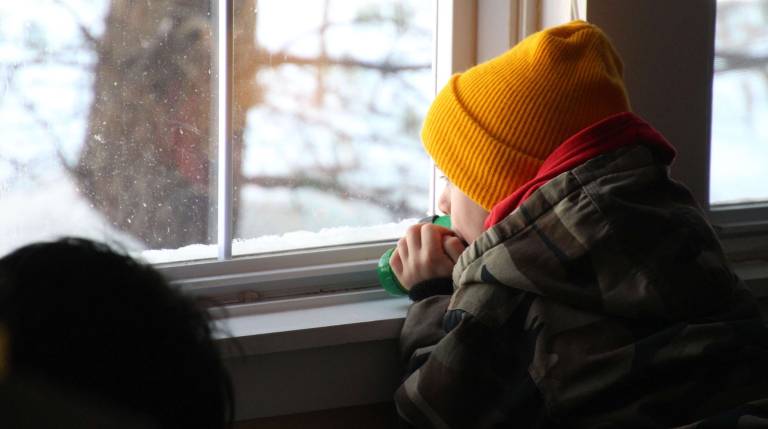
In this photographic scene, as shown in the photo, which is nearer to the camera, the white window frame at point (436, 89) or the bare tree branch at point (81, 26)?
the bare tree branch at point (81, 26)

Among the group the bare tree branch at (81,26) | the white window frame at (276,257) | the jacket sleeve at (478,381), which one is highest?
the bare tree branch at (81,26)

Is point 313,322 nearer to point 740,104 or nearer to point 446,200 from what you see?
point 446,200

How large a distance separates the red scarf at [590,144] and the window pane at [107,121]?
18.3 inches

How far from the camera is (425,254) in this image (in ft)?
4.33

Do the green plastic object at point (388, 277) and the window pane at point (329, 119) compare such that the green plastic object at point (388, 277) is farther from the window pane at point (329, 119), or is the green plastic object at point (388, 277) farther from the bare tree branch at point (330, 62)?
→ the bare tree branch at point (330, 62)

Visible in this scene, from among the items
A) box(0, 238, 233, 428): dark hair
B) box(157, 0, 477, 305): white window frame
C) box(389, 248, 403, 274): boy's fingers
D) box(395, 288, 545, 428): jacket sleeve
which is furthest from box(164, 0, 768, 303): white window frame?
box(0, 238, 233, 428): dark hair

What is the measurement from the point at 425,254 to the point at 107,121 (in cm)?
47

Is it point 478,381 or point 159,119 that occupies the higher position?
point 159,119

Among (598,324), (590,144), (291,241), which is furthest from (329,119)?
(598,324)

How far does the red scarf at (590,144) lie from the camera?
1.16 m

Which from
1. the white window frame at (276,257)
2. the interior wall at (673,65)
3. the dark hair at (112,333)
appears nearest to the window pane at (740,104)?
the interior wall at (673,65)

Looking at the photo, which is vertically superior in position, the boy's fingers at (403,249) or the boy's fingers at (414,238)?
the boy's fingers at (414,238)

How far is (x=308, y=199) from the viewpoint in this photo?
145 centimetres

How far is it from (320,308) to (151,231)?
0.27m
